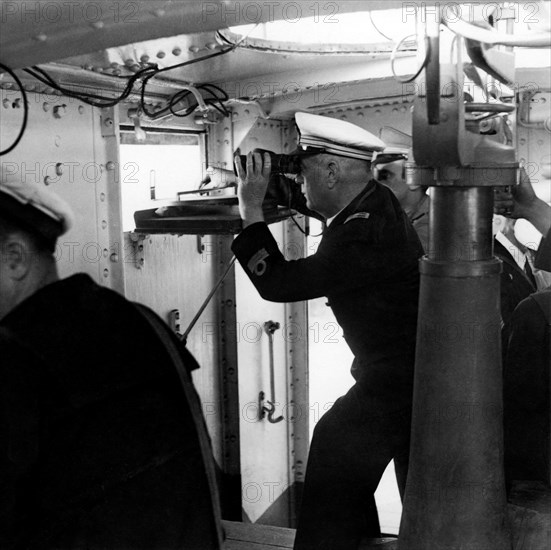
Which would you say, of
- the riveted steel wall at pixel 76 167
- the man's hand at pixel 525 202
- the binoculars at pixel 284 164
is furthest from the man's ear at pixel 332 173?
the riveted steel wall at pixel 76 167

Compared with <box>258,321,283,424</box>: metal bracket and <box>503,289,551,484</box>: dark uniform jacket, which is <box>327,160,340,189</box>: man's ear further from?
<box>258,321,283,424</box>: metal bracket

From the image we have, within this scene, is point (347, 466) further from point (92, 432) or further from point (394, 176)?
point (394, 176)

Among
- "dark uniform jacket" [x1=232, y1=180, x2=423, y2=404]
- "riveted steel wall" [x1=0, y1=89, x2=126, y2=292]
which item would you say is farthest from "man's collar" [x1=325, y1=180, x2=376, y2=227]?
"riveted steel wall" [x1=0, y1=89, x2=126, y2=292]

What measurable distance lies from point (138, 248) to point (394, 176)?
1486 millimetres

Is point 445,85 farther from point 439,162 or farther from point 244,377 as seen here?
point 244,377

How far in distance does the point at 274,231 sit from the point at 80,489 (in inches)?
143

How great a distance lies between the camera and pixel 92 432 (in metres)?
1.42

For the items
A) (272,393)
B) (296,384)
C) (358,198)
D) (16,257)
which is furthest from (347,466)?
(296,384)

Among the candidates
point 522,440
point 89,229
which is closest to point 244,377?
point 89,229

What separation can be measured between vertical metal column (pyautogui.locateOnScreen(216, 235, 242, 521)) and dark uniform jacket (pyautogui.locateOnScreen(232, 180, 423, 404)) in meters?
1.87

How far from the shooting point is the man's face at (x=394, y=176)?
4273 millimetres

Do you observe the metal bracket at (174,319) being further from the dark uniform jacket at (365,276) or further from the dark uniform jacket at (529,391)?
the dark uniform jacket at (529,391)

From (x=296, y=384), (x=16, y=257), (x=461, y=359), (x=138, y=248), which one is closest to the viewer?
(x=16, y=257)

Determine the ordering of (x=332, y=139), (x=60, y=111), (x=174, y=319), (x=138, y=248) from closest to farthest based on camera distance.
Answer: (x=332, y=139), (x=60, y=111), (x=138, y=248), (x=174, y=319)
